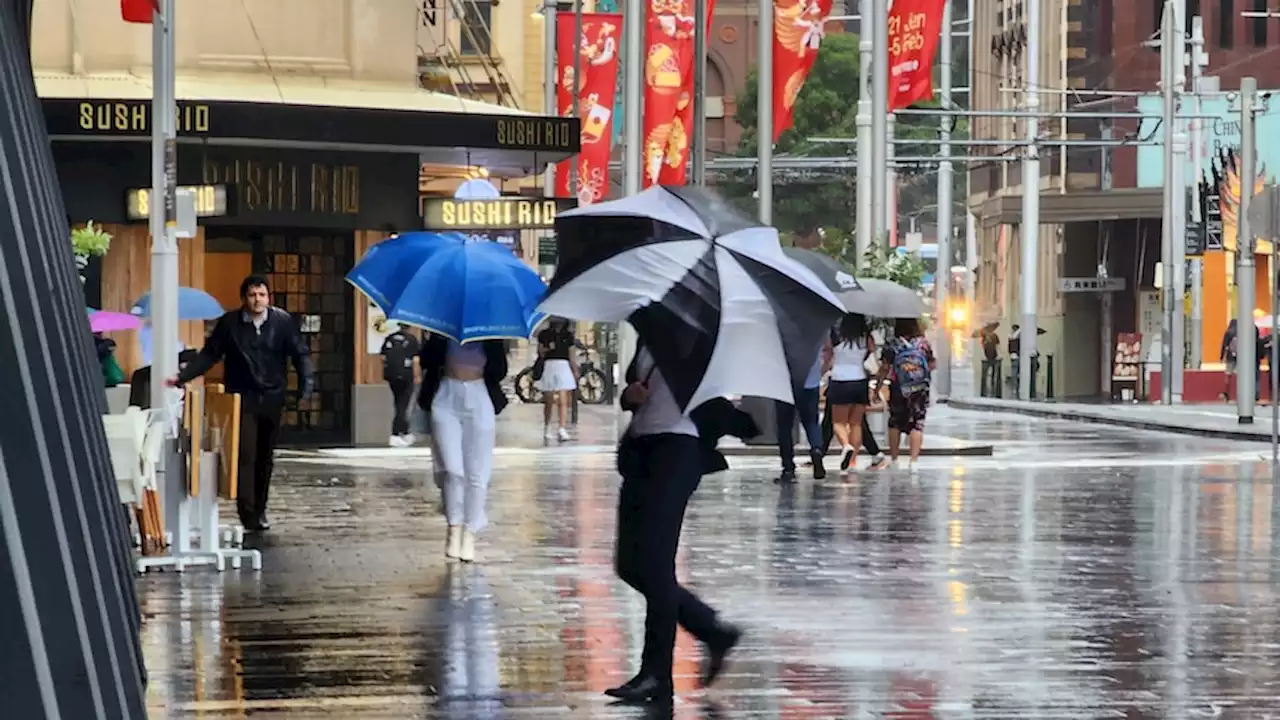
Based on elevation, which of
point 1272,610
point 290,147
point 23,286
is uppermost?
point 290,147

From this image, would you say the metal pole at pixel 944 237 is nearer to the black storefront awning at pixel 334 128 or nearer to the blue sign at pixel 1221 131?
the blue sign at pixel 1221 131

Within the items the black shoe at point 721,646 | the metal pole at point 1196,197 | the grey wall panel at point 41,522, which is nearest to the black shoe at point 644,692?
the black shoe at point 721,646

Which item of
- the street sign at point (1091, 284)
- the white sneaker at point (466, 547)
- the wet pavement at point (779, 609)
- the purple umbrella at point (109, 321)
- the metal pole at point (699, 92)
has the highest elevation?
the metal pole at point (699, 92)

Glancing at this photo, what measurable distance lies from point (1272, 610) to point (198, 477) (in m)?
6.22

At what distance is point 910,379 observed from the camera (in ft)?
90.7

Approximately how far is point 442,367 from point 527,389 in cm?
3544

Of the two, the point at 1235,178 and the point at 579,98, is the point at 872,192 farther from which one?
the point at 1235,178

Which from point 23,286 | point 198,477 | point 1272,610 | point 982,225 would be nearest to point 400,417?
point 198,477

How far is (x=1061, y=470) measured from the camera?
92.0 ft

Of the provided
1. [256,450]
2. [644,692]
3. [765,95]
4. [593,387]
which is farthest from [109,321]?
[593,387]

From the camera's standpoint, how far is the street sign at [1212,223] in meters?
56.4

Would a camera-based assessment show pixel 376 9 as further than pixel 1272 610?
Yes

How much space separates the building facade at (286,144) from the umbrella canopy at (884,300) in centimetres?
396

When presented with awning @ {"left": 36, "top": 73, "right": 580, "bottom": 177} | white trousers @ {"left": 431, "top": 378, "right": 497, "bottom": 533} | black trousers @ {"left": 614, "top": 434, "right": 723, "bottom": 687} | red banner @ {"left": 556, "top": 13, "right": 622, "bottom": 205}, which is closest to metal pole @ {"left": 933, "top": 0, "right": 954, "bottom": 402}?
red banner @ {"left": 556, "top": 13, "right": 622, "bottom": 205}
